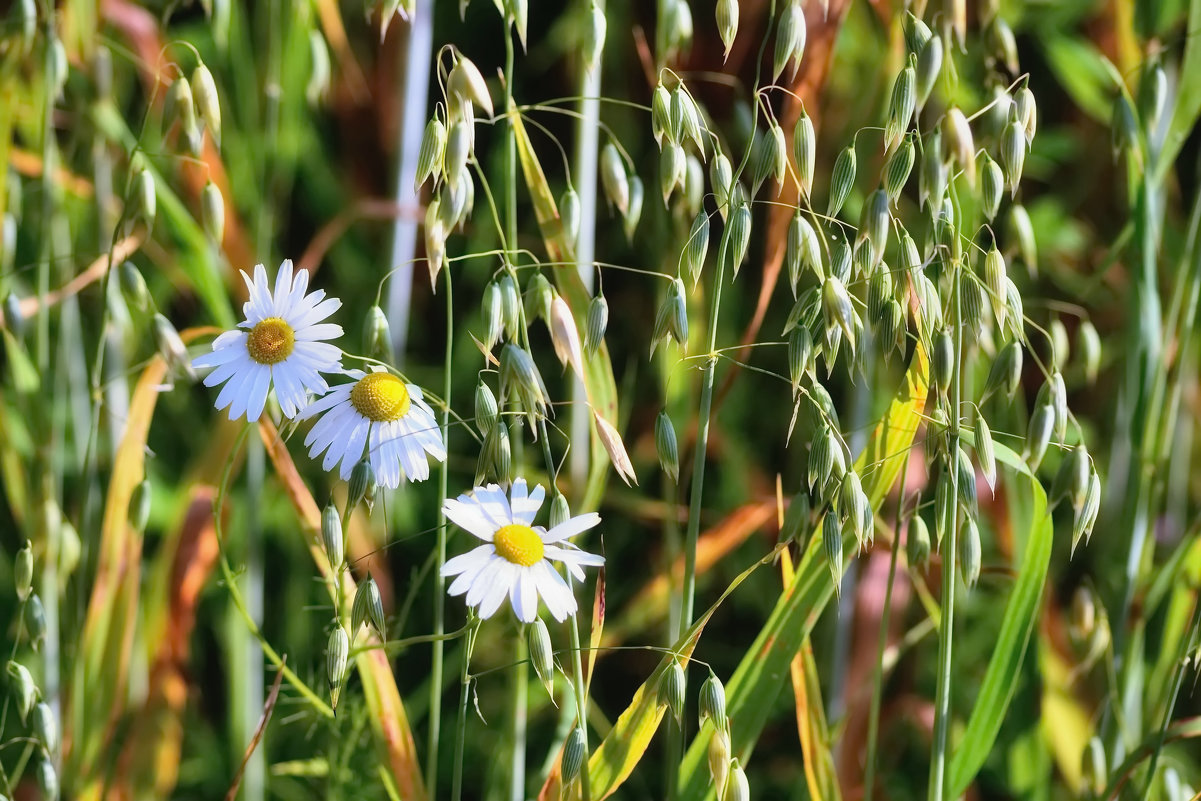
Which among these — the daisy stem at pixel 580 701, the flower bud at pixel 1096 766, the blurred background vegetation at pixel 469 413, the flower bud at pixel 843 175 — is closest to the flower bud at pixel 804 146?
the flower bud at pixel 843 175

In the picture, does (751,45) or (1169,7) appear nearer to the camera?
(1169,7)

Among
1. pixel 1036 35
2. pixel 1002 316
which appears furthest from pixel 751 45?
pixel 1002 316

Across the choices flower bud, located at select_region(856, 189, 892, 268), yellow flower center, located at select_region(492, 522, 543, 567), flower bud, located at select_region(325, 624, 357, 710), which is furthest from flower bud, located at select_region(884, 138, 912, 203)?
flower bud, located at select_region(325, 624, 357, 710)

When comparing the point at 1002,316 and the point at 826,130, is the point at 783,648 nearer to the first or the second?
the point at 1002,316

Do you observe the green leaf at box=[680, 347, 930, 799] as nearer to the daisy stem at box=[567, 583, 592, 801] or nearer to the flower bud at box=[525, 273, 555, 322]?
the daisy stem at box=[567, 583, 592, 801]

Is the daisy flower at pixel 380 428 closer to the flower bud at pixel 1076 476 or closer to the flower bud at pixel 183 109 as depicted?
the flower bud at pixel 183 109

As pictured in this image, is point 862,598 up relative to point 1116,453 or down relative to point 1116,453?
down

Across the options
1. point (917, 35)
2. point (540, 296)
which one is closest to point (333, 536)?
point (540, 296)
